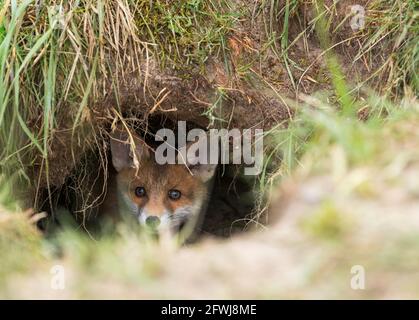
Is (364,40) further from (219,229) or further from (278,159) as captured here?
(219,229)

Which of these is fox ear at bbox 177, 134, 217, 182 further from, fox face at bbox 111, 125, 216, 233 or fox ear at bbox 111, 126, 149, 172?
fox ear at bbox 111, 126, 149, 172

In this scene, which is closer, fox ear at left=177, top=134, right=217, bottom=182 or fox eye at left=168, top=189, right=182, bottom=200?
fox ear at left=177, top=134, right=217, bottom=182

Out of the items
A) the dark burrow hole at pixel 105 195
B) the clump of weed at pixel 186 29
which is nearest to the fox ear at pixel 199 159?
the dark burrow hole at pixel 105 195

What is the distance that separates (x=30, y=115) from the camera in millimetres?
4398

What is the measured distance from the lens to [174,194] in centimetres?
586

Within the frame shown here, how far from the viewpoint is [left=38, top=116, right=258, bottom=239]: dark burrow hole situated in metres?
5.28

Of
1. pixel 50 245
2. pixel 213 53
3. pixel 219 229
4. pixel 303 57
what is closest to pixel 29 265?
pixel 50 245

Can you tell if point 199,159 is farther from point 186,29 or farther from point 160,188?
point 186,29

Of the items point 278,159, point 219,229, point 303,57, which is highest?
point 303,57

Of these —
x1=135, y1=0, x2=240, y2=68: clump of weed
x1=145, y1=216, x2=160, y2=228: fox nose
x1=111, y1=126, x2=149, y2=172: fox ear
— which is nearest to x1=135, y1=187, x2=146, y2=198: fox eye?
x1=111, y1=126, x2=149, y2=172: fox ear

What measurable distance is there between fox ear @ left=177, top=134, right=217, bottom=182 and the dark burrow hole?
5.1 inches

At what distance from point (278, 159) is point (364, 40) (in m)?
0.98

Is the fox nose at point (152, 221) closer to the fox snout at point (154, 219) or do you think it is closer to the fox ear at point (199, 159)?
the fox snout at point (154, 219)

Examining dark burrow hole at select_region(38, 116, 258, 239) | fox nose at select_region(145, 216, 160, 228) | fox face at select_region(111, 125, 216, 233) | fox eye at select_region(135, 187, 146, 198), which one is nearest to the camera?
dark burrow hole at select_region(38, 116, 258, 239)
